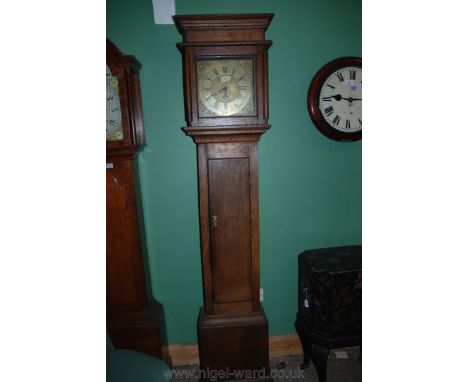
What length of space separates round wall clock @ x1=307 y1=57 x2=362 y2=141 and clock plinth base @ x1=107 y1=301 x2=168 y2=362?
1762 millimetres

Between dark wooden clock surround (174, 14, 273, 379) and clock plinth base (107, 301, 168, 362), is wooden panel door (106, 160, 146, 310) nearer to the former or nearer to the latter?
clock plinth base (107, 301, 168, 362)

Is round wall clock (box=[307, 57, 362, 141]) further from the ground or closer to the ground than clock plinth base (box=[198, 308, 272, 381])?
further from the ground

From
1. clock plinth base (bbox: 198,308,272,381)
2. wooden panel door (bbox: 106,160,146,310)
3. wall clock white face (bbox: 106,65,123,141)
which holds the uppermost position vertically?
wall clock white face (bbox: 106,65,123,141)

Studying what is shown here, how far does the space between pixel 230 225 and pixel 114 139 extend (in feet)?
2.87

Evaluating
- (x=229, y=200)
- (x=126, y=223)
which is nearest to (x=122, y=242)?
(x=126, y=223)

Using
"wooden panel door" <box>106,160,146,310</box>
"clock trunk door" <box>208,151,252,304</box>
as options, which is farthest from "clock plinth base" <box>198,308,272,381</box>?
"wooden panel door" <box>106,160,146,310</box>

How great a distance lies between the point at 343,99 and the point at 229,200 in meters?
1.06

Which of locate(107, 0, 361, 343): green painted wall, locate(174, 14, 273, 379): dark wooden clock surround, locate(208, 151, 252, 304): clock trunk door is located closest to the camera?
locate(174, 14, 273, 379): dark wooden clock surround

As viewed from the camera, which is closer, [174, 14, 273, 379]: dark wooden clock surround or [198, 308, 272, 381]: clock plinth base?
[174, 14, 273, 379]: dark wooden clock surround

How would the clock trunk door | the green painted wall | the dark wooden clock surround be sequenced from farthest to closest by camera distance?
the green painted wall → the clock trunk door → the dark wooden clock surround

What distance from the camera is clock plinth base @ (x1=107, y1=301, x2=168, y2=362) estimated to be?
1.93 meters

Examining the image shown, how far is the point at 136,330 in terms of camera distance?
194 cm
